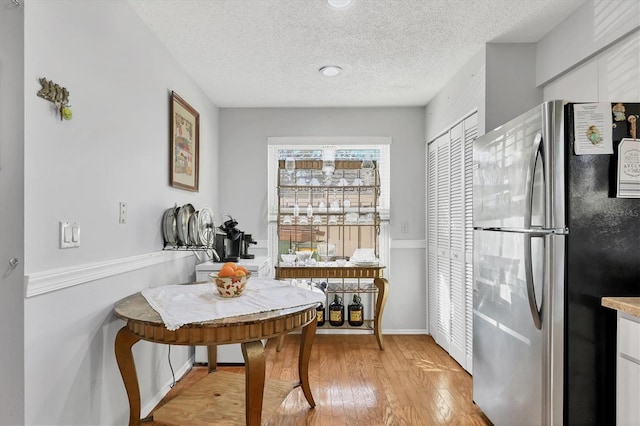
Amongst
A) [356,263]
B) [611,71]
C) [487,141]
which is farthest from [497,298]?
[356,263]

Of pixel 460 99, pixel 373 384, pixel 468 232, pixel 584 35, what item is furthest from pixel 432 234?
pixel 584 35

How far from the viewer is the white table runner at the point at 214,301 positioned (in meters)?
1.66

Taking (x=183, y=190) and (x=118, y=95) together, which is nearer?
(x=118, y=95)

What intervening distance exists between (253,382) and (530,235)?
1383 millimetres

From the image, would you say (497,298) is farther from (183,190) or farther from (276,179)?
(276,179)

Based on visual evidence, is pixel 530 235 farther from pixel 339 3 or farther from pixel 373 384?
pixel 373 384

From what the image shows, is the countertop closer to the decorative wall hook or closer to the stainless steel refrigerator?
the stainless steel refrigerator

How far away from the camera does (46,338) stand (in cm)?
146

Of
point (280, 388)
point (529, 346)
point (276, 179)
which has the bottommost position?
point (280, 388)

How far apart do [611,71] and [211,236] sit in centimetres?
270

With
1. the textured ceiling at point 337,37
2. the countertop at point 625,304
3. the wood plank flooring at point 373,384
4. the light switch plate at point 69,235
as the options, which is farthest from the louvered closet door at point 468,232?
the light switch plate at point 69,235

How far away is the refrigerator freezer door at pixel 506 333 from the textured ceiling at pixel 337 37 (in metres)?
1.28

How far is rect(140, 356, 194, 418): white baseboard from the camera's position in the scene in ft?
7.62

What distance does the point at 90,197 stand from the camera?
176 cm
